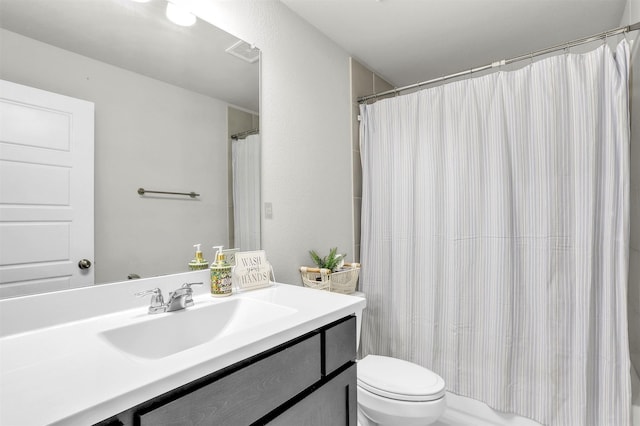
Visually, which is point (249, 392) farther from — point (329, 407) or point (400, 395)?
point (400, 395)

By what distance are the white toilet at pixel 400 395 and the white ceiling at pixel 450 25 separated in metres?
1.67

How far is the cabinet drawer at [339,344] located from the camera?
3.25 ft

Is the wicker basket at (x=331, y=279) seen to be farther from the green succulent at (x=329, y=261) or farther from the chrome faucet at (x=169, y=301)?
the chrome faucet at (x=169, y=301)

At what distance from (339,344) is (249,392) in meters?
0.36

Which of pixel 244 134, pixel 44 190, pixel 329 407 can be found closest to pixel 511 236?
pixel 329 407

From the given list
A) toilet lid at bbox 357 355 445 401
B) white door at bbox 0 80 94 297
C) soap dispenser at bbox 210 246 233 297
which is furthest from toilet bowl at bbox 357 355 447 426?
white door at bbox 0 80 94 297

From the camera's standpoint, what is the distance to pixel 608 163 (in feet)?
4.91

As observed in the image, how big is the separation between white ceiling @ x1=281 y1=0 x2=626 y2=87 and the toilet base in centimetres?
197

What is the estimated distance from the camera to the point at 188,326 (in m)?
1.04

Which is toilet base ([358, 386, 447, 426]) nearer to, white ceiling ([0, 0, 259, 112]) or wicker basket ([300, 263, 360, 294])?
wicker basket ([300, 263, 360, 294])

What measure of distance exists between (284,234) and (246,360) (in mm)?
954

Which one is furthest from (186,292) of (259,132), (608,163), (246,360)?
(608,163)

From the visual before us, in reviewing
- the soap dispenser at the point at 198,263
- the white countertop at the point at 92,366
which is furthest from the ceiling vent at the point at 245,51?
the white countertop at the point at 92,366

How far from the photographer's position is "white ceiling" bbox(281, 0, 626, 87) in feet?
5.79
